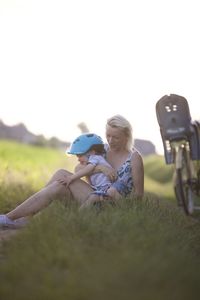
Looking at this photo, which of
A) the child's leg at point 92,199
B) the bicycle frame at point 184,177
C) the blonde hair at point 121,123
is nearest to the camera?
the bicycle frame at point 184,177

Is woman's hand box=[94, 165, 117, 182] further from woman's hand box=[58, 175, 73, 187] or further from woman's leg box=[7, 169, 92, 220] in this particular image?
woman's hand box=[58, 175, 73, 187]

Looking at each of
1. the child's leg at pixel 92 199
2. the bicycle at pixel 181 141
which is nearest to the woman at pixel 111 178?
the child's leg at pixel 92 199

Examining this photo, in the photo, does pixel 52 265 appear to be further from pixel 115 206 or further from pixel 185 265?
pixel 115 206

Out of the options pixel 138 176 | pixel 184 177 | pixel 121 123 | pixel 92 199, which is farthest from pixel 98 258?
pixel 121 123

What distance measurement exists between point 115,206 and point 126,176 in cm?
67

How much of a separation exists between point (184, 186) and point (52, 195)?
160cm

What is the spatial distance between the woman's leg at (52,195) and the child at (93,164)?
0.29ft

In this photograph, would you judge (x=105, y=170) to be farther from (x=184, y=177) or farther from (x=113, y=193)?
(x=184, y=177)

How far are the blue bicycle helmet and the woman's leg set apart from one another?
0.27 m

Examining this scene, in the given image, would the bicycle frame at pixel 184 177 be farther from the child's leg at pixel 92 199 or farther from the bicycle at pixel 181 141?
Answer: the child's leg at pixel 92 199

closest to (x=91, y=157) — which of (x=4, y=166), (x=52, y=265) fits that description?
(x=52, y=265)

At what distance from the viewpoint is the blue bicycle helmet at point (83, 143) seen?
768 centimetres

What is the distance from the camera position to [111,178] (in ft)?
25.2

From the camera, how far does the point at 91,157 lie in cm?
768
